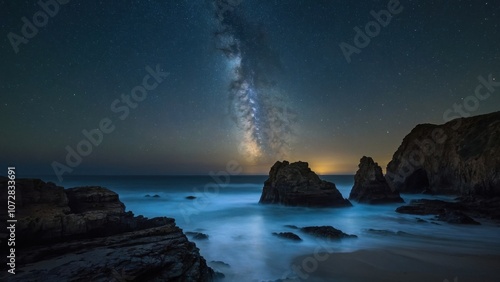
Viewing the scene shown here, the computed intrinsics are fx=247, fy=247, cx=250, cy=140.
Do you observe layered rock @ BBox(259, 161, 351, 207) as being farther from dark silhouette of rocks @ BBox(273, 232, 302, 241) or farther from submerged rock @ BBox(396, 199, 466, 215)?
dark silhouette of rocks @ BBox(273, 232, 302, 241)

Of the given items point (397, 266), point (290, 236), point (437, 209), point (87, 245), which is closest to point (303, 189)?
point (437, 209)

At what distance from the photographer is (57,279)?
4973 mm

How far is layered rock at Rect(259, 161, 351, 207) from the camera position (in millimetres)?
26156

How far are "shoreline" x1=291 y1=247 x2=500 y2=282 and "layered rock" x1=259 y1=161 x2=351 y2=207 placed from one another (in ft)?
48.8

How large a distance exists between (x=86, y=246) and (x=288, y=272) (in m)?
6.75

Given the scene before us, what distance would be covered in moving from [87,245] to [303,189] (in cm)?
2247

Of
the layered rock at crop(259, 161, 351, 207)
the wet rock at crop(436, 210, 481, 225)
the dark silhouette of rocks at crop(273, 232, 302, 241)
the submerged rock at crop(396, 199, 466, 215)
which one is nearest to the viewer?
the dark silhouette of rocks at crop(273, 232, 302, 241)

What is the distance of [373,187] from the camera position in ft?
94.7

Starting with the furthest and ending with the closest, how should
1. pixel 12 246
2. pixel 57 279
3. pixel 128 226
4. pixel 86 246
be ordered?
1. pixel 128 226
2. pixel 86 246
3. pixel 12 246
4. pixel 57 279

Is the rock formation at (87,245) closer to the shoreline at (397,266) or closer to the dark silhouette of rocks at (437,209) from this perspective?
the shoreline at (397,266)

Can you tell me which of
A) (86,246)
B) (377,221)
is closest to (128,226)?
(86,246)

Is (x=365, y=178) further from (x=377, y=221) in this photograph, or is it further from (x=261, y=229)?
(x=261, y=229)

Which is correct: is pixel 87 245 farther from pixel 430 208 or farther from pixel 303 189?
pixel 430 208

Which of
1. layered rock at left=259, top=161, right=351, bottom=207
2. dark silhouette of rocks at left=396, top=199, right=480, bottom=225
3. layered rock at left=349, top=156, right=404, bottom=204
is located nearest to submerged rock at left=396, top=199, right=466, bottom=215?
dark silhouette of rocks at left=396, top=199, right=480, bottom=225
